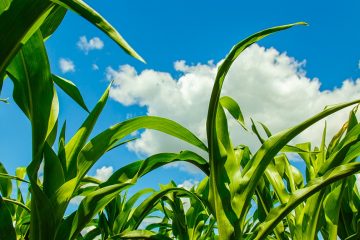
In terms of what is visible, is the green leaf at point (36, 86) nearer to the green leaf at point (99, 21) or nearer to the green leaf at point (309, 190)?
the green leaf at point (99, 21)

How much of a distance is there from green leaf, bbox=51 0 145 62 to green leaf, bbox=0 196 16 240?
15.1 inches

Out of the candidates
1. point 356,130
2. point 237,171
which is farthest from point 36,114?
point 356,130

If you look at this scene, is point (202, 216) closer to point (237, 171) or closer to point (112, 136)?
point (237, 171)

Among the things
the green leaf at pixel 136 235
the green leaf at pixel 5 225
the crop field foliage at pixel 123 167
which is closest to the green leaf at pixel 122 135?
the crop field foliage at pixel 123 167

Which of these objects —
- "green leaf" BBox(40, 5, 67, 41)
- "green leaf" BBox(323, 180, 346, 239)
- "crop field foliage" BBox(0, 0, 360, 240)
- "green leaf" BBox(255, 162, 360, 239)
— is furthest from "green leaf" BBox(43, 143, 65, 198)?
"green leaf" BBox(323, 180, 346, 239)

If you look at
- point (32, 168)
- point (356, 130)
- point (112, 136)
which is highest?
point (356, 130)

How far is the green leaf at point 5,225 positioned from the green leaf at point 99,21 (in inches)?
15.1

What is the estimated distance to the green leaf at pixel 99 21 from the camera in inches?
19.8

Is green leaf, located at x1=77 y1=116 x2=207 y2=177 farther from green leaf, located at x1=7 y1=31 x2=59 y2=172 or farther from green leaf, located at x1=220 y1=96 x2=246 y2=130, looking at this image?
green leaf, located at x1=220 y1=96 x2=246 y2=130

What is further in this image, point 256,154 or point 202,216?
point 202,216

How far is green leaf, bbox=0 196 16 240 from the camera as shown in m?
0.74

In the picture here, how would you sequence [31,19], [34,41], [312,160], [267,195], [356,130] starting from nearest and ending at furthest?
[31,19] < [34,41] < [356,130] < [267,195] < [312,160]

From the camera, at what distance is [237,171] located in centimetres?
94

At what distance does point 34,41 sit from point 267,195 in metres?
0.72
